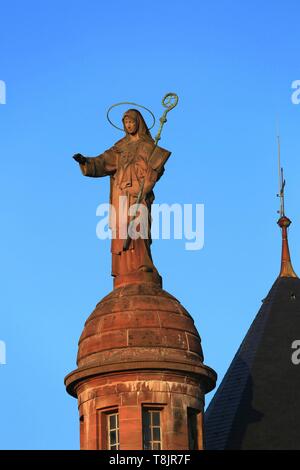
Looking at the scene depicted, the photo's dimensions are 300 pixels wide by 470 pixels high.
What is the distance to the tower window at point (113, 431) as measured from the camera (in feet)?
154

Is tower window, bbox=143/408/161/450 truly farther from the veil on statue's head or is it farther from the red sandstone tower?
the veil on statue's head

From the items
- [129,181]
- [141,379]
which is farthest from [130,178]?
[141,379]

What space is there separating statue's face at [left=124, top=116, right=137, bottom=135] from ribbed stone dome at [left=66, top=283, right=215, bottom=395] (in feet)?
14.8

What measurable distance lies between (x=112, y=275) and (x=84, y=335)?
224 centimetres

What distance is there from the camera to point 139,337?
47.4 meters

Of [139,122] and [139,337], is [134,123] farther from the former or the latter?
[139,337]

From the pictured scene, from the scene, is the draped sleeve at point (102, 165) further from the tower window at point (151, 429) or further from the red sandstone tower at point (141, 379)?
the tower window at point (151, 429)

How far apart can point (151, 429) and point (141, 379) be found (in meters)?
1.27

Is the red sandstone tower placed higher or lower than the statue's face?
lower

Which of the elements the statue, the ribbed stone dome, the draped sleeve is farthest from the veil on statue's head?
the ribbed stone dome

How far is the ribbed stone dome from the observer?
47.0 meters
